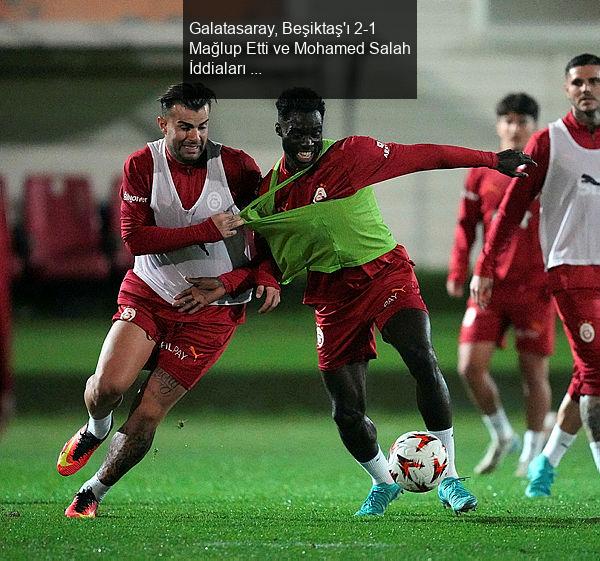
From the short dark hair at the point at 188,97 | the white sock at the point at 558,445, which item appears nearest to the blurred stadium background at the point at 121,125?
the white sock at the point at 558,445

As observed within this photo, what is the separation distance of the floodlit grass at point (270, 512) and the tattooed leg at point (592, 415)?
415 millimetres

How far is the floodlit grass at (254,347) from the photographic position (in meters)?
15.3

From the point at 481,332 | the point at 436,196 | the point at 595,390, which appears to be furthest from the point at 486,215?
the point at 436,196

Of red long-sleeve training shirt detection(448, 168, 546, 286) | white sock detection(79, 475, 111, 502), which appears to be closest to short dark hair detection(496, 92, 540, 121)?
red long-sleeve training shirt detection(448, 168, 546, 286)

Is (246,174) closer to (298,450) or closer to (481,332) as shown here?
(481,332)

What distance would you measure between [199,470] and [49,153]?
38.9 feet

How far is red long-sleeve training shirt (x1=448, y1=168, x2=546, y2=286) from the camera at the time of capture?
9.18 metres

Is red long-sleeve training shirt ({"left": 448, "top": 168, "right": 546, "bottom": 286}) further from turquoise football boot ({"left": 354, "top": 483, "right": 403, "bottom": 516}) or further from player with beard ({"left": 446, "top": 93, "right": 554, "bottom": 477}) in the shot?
turquoise football boot ({"left": 354, "top": 483, "right": 403, "bottom": 516})

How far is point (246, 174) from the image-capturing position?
6664mm

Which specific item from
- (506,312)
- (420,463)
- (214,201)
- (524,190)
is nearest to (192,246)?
(214,201)

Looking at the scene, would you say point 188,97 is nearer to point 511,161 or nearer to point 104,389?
point 104,389

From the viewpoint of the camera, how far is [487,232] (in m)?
9.16

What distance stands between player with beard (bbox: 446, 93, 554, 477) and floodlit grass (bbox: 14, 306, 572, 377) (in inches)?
234

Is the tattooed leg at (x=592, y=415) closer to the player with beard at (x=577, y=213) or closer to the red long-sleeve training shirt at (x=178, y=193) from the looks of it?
the player with beard at (x=577, y=213)
